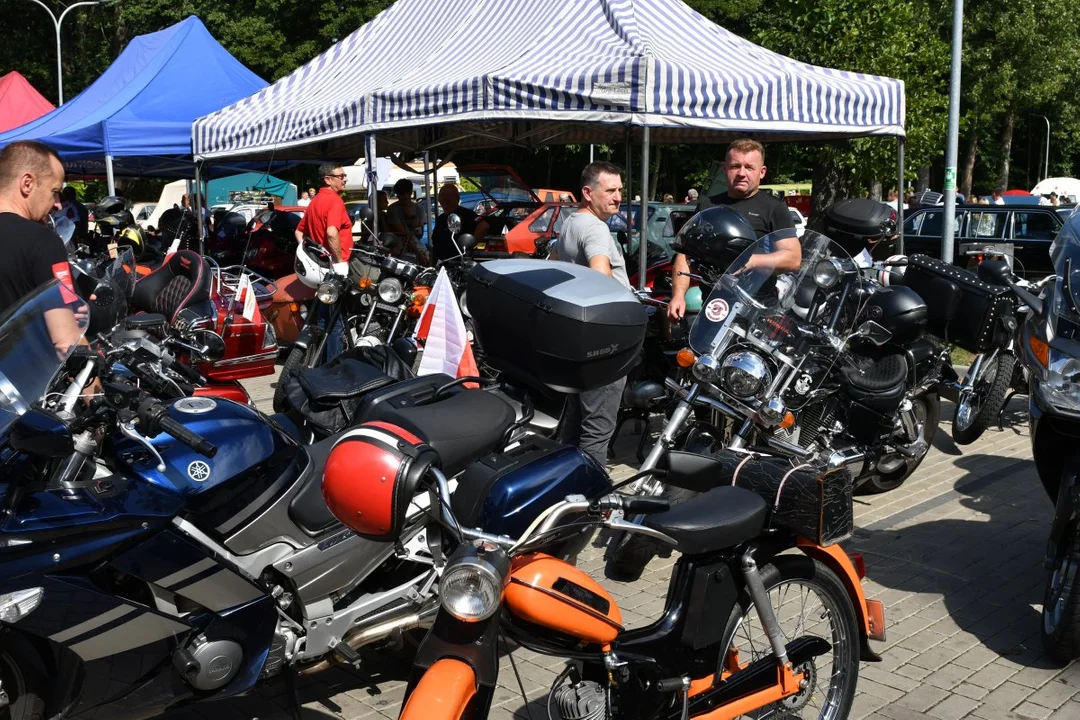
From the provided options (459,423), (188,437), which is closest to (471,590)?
(459,423)

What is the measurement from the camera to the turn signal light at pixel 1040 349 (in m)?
4.12

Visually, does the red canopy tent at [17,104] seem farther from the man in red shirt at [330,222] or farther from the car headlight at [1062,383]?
the car headlight at [1062,383]

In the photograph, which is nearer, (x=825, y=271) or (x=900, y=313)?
(x=825, y=271)

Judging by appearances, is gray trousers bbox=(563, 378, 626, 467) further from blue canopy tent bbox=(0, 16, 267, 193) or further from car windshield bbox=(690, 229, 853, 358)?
blue canopy tent bbox=(0, 16, 267, 193)

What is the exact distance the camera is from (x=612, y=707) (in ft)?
9.11

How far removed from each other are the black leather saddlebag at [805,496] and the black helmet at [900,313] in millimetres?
3134

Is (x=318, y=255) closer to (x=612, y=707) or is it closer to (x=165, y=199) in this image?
(x=612, y=707)

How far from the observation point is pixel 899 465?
629cm

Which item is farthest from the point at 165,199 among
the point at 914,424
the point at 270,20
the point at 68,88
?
the point at 914,424

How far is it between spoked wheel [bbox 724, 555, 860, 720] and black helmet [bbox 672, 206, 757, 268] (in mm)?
2155

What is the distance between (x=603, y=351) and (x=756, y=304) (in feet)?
5.91

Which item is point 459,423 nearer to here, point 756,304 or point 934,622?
point 756,304

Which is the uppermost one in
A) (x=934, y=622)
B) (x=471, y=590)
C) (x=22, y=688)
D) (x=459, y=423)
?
(x=459, y=423)

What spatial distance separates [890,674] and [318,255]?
6.23m
